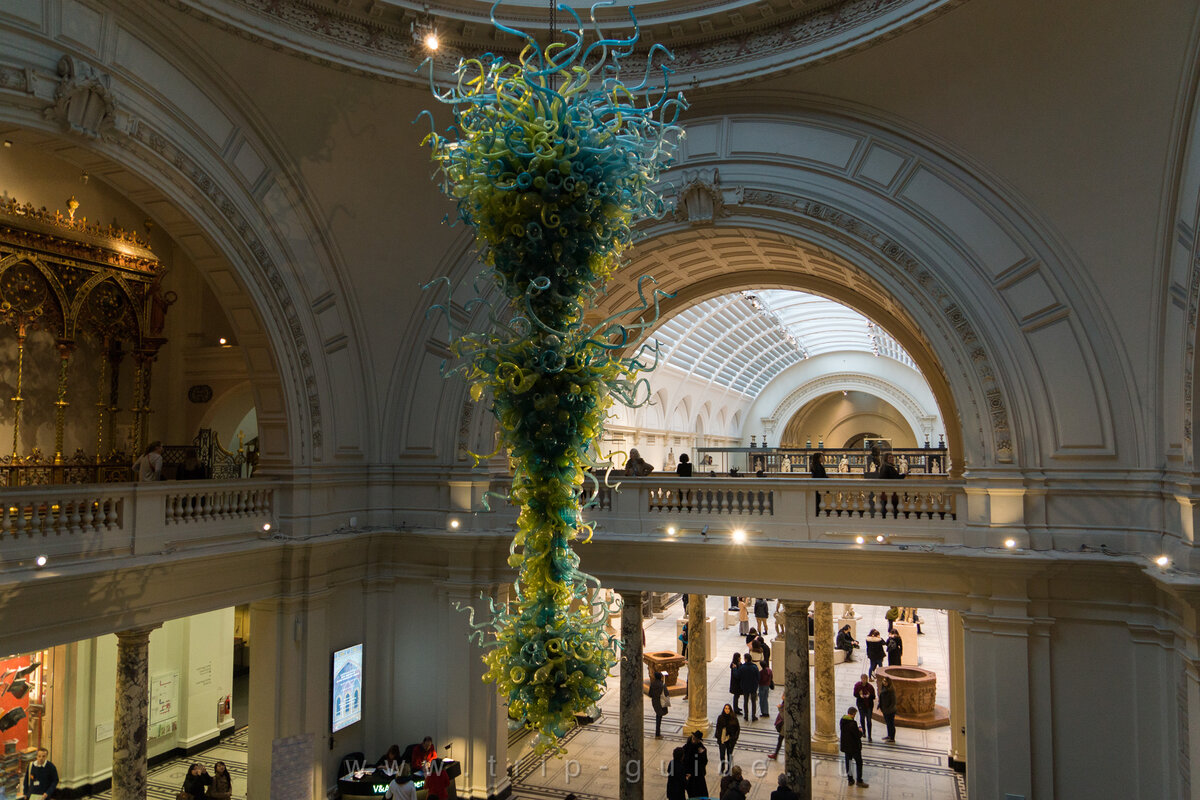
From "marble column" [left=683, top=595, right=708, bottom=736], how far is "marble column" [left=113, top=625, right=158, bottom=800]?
9.11 m

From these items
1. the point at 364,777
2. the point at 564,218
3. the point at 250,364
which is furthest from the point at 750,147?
the point at 364,777

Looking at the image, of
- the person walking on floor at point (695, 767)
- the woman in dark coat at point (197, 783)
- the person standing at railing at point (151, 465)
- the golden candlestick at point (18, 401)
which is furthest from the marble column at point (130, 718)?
the person walking on floor at point (695, 767)

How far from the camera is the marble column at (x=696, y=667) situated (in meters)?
15.4

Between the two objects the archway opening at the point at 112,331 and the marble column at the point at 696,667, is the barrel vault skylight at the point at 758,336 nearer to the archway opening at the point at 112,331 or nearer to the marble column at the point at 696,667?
the marble column at the point at 696,667

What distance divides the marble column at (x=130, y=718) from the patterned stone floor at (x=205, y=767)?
3.04 m

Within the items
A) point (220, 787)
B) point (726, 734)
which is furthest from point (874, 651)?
point (220, 787)

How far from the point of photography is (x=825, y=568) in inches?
428

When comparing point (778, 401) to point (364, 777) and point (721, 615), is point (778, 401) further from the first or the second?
point (364, 777)

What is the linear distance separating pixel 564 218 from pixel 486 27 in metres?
8.43

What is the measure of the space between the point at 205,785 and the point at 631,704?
231 inches

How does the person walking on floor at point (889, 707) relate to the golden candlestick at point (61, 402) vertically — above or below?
below

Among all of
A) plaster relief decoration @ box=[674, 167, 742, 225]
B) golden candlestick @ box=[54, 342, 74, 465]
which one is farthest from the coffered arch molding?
golden candlestick @ box=[54, 342, 74, 465]

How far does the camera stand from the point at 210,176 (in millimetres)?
10422

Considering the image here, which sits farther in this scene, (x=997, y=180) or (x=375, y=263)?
(x=375, y=263)
